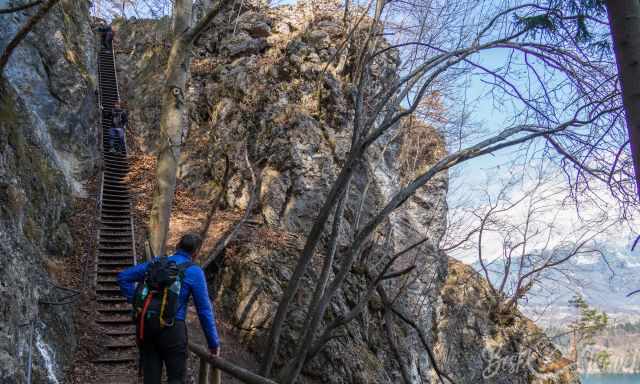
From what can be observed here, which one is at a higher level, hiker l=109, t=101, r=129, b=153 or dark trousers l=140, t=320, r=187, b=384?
hiker l=109, t=101, r=129, b=153

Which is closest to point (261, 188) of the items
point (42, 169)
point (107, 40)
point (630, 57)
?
point (42, 169)

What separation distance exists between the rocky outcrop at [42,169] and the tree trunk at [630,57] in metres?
5.04

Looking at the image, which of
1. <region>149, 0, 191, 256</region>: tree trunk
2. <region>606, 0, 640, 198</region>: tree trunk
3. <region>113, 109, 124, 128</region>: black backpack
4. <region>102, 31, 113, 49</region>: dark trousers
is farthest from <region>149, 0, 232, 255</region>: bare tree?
<region>102, 31, 113, 49</region>: dark trousers

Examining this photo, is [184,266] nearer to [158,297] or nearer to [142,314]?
[158,297]

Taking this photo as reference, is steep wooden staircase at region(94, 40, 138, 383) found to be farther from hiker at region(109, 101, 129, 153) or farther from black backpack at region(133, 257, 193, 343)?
black backpack at region(133, 257, 193, 343)

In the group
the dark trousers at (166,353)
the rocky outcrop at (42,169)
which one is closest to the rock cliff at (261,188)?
the rocky outcrop at (42,169)

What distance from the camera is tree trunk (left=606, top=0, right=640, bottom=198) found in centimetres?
306

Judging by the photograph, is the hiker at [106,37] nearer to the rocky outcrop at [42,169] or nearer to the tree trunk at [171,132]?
the rocky outcrop at [42,169]

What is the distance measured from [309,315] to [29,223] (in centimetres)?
450

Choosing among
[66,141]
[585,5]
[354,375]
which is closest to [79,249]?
[66,141]

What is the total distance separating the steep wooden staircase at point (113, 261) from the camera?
7092 millimetres

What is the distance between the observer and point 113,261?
10281 mm

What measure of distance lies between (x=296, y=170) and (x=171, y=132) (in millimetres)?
7333

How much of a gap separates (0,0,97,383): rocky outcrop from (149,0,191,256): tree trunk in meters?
1.51
